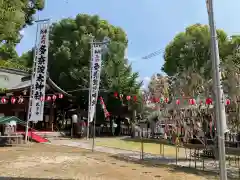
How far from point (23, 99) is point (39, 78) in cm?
842

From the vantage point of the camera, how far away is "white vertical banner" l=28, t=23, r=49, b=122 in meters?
19.1

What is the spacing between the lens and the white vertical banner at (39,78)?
19.1 meters

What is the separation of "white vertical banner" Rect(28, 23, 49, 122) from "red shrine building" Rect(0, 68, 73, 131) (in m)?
4.74

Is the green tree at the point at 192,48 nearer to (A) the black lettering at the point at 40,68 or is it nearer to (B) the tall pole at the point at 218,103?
(A) the black lettering at the point at 40,68

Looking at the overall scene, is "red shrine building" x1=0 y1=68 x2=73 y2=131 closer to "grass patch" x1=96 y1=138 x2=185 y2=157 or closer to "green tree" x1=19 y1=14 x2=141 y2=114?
"green tree" x1=19 y1=14 x2=141 y2=114

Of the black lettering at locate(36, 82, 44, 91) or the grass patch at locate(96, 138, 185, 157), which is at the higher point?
the black lettering at locate(36, 82, 44, 91)

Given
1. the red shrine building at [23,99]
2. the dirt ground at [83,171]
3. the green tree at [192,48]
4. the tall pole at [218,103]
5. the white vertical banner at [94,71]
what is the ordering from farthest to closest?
the green tree at [192,48], the red shrine building at [23,99], the white vertical banner at [94,71], the dirt ground at [83,171], the tall pole at [218,103]

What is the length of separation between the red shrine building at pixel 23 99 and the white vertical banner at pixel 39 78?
474 centimetres

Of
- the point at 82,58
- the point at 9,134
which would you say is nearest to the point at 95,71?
the point at 9,134

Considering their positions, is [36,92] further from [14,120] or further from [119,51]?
[119,51]

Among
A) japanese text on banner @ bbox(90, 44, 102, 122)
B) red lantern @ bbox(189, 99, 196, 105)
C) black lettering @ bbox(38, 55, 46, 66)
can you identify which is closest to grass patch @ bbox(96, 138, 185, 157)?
japanese text on banner @ bbox(90, 44, 102, 122)

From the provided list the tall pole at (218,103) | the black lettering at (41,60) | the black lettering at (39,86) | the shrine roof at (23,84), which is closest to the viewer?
the tall pole at (218,103)

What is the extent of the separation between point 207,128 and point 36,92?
1181cm

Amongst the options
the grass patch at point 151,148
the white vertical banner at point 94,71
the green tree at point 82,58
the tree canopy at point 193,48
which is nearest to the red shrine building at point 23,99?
the green tree at point 82,58
